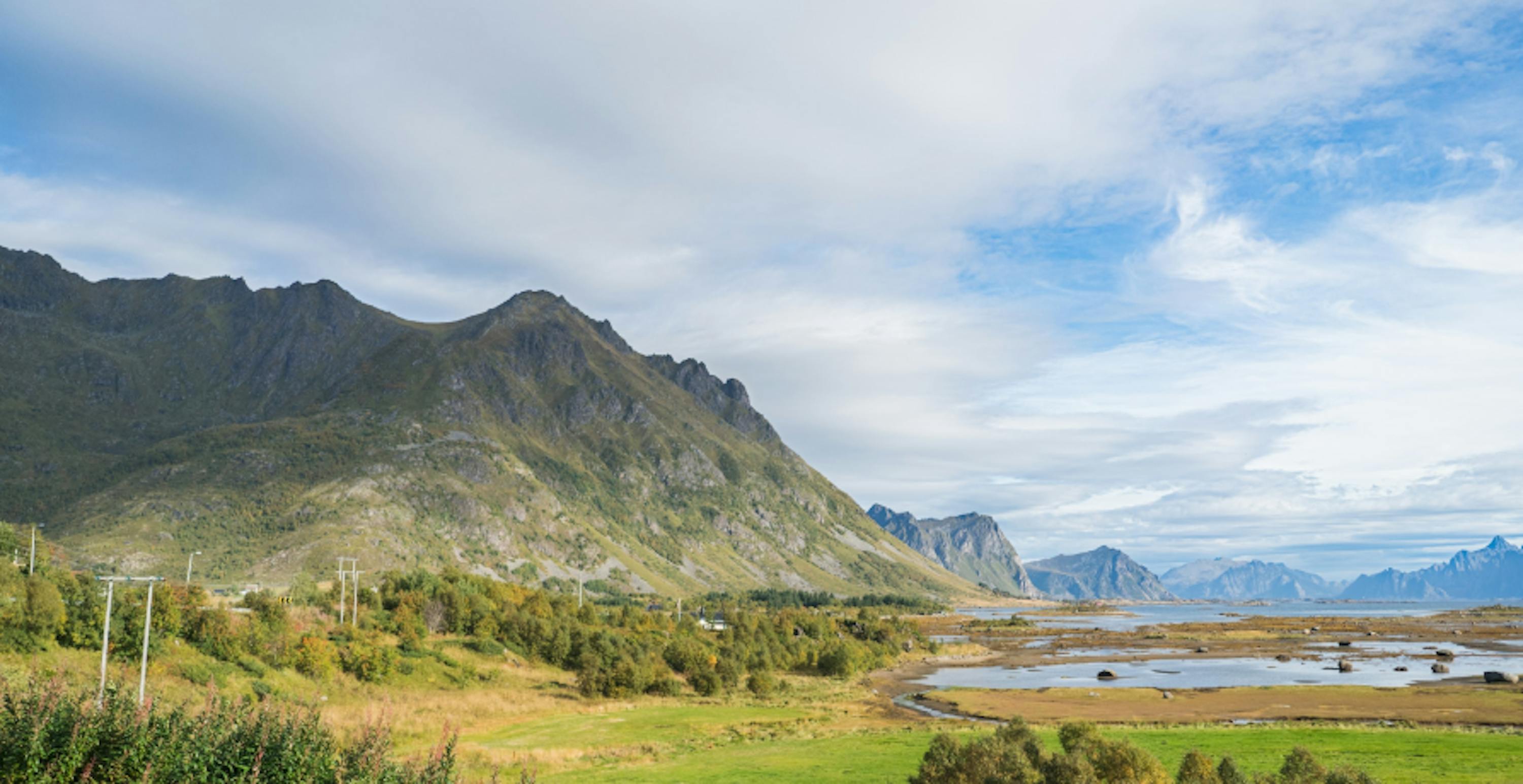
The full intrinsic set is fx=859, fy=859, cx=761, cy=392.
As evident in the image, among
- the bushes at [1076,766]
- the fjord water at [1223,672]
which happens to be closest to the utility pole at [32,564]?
the bushes at [1076,766]

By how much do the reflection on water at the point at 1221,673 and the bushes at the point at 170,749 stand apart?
3527 inches

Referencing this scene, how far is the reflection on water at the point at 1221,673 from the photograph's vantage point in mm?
99625

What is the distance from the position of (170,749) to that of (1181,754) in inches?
1915

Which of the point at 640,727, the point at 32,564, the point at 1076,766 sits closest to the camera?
the point at 1076,766

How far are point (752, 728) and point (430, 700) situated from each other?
2840 cm

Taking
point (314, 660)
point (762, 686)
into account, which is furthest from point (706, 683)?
Answer: point (314, 660)

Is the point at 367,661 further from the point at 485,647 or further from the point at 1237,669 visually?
the point at 1237,669

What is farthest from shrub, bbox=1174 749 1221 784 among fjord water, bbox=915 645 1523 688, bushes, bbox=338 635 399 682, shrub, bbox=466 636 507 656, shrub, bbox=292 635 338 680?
shrub, bbox=466 636 507 656

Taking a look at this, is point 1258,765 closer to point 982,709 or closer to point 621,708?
point 982,709

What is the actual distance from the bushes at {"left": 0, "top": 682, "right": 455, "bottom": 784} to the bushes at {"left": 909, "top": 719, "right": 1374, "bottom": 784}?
20893mm

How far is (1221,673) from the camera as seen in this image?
11306 cm

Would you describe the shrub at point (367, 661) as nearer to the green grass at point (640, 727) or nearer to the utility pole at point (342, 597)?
the utility pole at point (342, 597)

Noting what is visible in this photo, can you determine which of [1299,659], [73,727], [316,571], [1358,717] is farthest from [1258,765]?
[316,571]

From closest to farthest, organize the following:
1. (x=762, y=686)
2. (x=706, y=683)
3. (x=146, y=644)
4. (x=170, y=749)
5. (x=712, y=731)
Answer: (x=170, y=749), (x=146, y=644), (x=712, y=731), (x=762, y=686), (x=706, y=683)
